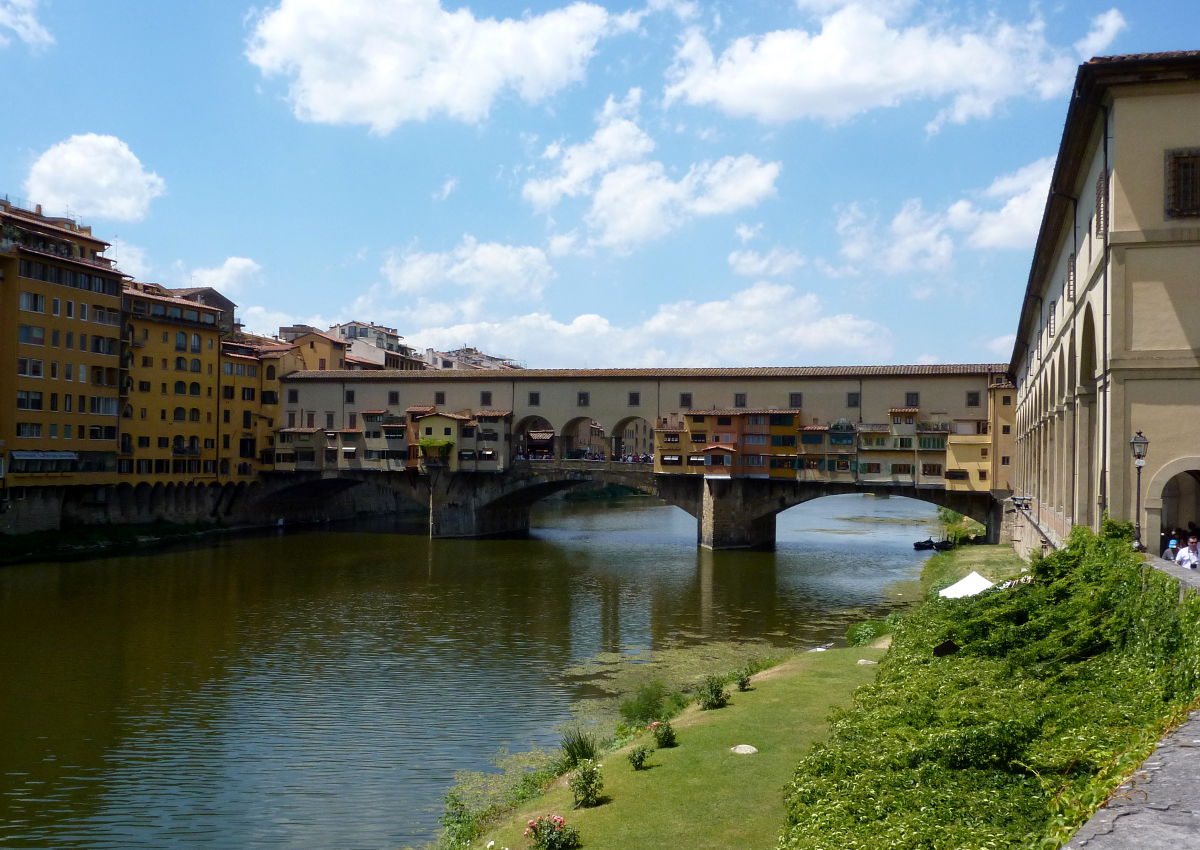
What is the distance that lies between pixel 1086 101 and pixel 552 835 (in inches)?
687

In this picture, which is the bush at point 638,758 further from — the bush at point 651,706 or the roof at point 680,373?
the roof at point 680,373

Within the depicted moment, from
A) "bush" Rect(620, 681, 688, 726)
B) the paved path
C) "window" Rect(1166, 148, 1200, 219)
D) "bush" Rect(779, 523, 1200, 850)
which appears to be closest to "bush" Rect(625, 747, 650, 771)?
"bush" Rect(779, 523, 1200, 850)

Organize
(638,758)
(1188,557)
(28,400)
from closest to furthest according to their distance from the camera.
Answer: (638,758)
(1188,557)
(28,400)

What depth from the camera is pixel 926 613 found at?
71.1 ft

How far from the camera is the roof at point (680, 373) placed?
189 ft

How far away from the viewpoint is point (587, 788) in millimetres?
14805

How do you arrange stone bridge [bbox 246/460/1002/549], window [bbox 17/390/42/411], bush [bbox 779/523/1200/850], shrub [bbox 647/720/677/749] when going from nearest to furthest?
bush [bbox 779/523/1200/850], shrub [bbox 647/720/677/749], window [bbox 17/390/42/411], stone bridge [bbox 246/460/1002/549]

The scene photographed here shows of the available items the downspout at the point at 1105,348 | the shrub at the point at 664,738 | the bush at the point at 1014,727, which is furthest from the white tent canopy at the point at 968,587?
the shrub at the point at 664,738

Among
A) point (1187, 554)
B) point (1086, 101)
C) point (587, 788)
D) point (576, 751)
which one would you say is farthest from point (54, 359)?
point (1187, 554)

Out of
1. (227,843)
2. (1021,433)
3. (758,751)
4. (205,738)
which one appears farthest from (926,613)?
(1021,433)

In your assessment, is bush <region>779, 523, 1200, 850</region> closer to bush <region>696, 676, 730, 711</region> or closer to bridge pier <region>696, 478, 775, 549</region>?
bush <region>696, 676, 730, 711</region>

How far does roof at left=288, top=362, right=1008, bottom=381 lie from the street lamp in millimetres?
40270

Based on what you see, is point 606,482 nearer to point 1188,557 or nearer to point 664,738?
point 664,738

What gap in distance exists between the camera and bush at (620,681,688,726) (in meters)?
22.0
